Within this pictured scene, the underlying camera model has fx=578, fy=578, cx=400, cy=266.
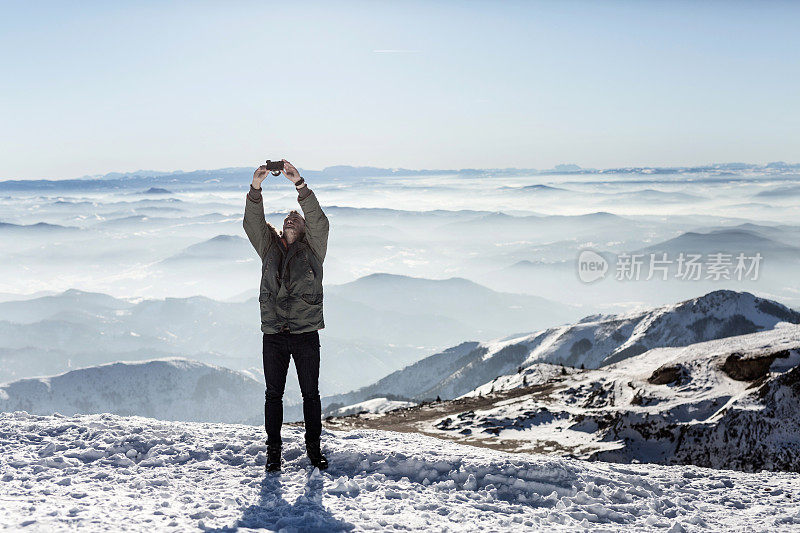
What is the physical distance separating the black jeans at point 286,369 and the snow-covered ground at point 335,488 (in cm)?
64

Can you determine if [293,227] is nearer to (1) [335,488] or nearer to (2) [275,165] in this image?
(2) [275,165]

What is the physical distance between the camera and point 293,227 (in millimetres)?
7629

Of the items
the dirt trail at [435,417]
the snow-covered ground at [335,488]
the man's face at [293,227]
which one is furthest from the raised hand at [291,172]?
the dirt trail at [435,417]

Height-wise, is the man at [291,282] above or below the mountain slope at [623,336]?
above

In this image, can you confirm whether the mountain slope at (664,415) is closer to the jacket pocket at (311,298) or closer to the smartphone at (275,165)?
the jacket pocket at (311,298)

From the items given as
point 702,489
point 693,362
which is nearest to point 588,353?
point 693,362

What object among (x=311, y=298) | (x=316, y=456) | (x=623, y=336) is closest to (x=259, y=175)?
(x=311, y=298)

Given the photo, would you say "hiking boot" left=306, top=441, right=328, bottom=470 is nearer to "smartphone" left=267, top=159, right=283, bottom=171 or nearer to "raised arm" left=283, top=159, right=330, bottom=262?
"raised arm" left=283, top=159, right=330, bottom=262

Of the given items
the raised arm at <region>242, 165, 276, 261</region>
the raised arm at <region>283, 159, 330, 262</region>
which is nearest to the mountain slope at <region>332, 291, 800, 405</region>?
the raised arm at <region>283, 159, 330, 262</region>

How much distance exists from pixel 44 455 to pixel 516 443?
1545cm

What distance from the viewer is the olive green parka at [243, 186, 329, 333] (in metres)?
7.46

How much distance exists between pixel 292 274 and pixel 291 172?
1.30 m

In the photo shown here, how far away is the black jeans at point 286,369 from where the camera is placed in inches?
299

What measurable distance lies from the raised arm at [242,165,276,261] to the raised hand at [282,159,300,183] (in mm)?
299
